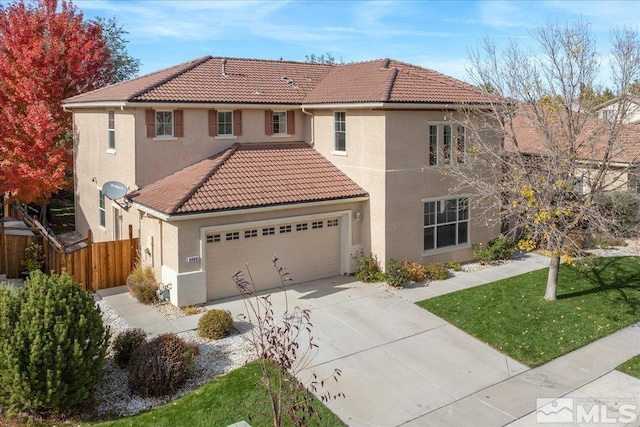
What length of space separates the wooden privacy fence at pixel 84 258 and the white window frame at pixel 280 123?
6.51 metres

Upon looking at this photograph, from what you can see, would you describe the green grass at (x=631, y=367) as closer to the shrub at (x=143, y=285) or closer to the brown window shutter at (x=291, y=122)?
the shrub at (x=143, y=285)

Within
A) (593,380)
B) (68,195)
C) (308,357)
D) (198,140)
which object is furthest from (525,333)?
(68,195)

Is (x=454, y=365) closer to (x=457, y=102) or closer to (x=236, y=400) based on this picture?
(x=236, y=400)

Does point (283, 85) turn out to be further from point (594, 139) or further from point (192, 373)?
point (192, 373)

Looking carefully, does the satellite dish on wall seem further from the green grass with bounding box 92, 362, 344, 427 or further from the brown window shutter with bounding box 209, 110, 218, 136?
the green grass with bounding box 92, 362, 344, 427

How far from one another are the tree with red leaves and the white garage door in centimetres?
924

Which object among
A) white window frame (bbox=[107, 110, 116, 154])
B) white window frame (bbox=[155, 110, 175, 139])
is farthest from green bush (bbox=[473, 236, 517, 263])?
white window frame (bbox=[107, 110, 116, 154])

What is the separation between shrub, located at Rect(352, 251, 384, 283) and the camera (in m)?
17.9

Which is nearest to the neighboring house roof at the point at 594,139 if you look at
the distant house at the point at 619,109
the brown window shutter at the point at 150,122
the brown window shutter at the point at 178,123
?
the distant house at the point at 619,109

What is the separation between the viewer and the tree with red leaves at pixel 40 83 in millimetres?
20906

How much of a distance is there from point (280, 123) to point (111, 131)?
242 inches

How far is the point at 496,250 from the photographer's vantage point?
20.1 m

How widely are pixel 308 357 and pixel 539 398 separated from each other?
4831 mm

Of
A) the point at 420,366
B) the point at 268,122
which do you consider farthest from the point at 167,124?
the point at 420,366
